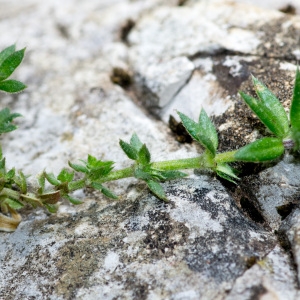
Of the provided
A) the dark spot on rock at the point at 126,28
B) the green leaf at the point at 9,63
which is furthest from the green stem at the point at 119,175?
the dark spot on rock at the point at 126,28

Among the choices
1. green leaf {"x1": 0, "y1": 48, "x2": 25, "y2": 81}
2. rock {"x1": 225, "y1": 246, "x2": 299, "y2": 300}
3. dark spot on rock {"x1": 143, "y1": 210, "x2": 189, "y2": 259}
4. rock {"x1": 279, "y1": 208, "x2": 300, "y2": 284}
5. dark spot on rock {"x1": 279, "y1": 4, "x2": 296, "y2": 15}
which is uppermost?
green leaf {"x1": 0, "y1": 48, "x2": 25, "y2": 81}

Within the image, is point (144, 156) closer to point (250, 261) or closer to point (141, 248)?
point (141, 248)

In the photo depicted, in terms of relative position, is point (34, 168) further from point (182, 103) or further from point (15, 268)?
point (182, 103)

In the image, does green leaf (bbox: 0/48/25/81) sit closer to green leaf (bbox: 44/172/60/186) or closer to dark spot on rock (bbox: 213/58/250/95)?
green leaf (bbox: 44/172/60/186)

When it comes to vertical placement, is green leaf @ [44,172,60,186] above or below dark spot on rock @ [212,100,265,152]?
above

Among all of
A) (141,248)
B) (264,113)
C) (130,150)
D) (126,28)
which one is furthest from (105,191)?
(126,28)

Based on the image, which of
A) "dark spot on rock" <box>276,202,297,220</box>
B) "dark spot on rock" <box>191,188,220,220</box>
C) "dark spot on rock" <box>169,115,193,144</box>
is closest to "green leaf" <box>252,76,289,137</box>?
"dark spot on rock" <box>276,202,297,220</box>

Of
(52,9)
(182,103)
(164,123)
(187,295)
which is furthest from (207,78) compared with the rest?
→ (52,9)
